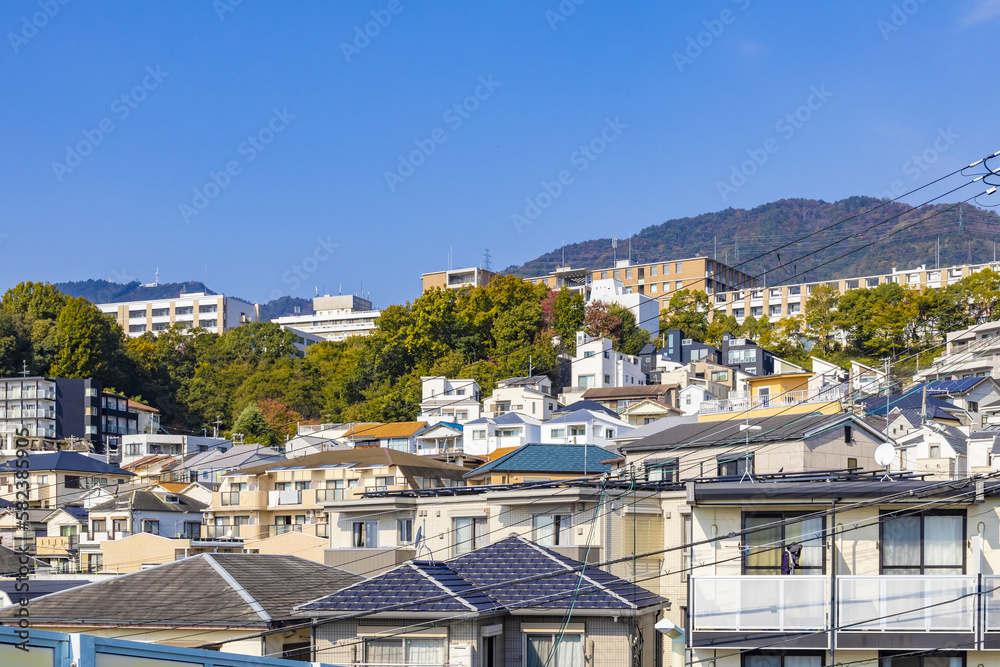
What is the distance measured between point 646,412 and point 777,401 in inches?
341

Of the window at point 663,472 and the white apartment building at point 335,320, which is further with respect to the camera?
the white apartment building at point 335,320

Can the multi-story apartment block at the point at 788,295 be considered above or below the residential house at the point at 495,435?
above

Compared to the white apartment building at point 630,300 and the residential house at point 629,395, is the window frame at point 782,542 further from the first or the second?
the white apartment building at point 630,300

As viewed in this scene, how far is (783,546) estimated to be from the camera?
1612 centimetres

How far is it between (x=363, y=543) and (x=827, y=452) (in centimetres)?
1307

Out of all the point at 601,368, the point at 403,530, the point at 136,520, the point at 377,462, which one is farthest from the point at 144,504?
the point at 601,368

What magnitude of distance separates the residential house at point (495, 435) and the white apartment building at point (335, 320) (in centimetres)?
10305

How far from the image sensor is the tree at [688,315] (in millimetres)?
90000

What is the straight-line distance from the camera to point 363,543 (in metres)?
28.0

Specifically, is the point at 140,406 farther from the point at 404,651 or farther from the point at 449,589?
the point at 404,651

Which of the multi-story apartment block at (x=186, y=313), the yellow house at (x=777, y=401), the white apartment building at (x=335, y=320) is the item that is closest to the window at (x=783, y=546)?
the yellow house at (x=777, y=401)

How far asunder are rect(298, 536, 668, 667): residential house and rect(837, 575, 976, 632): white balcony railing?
10.2ft

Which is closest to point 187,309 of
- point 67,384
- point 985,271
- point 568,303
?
point 67,384

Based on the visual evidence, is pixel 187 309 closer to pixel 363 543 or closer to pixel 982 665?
pixel 363 543
